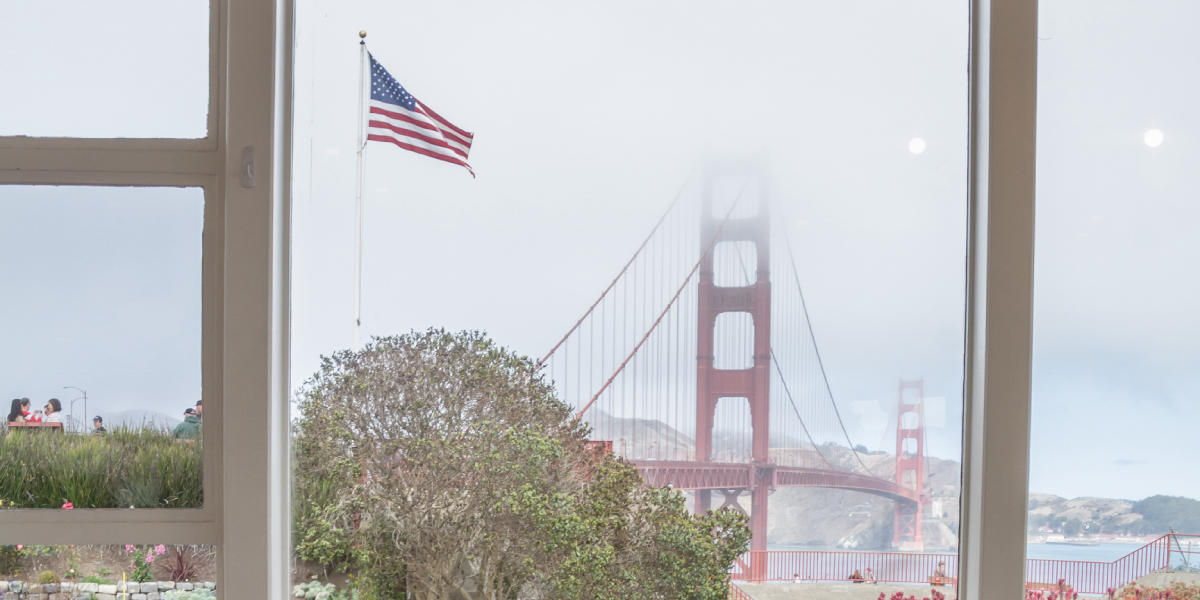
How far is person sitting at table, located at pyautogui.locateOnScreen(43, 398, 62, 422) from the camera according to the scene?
1792mm

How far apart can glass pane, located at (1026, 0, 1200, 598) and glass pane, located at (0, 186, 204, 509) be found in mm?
1759

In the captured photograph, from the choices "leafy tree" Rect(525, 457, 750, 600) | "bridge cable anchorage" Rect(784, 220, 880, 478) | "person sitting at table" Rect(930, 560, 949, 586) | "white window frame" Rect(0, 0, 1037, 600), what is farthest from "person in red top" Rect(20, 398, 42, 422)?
"person sitting at table" Rect(930, 560, 949, 586)

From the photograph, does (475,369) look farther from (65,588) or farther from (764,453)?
(65,588)

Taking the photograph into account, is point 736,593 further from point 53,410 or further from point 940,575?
point 53,410

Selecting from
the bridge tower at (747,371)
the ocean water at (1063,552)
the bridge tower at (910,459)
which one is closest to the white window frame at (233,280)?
the bridge tower at (747,371)

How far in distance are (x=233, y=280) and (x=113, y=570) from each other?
0.67 metres

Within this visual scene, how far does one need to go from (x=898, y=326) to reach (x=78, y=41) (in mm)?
1812

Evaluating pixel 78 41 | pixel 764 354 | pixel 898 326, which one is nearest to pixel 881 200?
pixel 898 326

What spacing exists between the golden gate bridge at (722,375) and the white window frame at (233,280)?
24.0 inches

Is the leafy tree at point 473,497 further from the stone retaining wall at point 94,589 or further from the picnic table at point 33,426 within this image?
the picnic table at point 33,426

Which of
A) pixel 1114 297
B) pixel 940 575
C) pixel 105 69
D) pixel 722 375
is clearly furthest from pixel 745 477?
pixel 105 69

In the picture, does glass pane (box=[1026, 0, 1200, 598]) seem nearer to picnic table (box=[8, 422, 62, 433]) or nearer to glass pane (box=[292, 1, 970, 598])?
glass pane (box=[292, 1, 970, 598])

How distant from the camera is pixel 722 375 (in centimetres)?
179

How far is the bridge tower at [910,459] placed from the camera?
1766 millimetres
